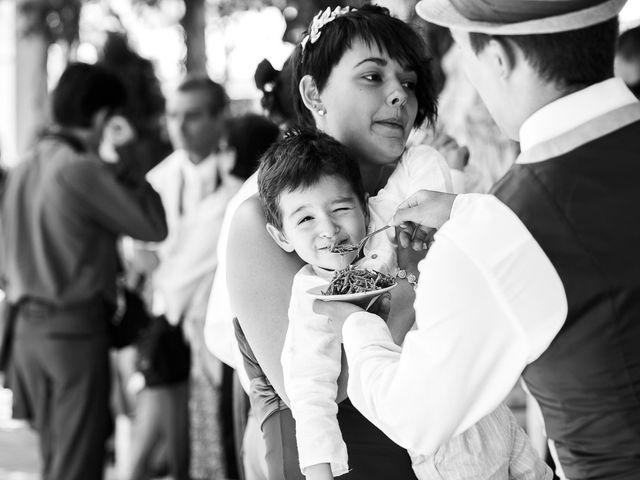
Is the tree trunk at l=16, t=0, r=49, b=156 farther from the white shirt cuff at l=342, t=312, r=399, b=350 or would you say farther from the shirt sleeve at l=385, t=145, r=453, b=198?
the white shirt cuff at l=342, t=312, r=399, b=350

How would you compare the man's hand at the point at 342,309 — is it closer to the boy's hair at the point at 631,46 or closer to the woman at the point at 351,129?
the woman at the point at 351,129

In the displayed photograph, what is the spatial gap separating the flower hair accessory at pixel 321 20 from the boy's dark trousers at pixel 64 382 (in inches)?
82.8

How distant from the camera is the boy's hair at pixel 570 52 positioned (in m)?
1.40

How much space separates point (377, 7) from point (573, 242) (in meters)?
0.92

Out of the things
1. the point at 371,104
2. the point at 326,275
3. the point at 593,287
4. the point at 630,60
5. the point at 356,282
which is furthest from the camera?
the point at 630,60

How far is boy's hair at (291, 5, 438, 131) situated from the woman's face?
17mm

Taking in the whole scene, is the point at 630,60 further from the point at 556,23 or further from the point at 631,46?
the point at 556,23

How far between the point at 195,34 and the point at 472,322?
4616 mm

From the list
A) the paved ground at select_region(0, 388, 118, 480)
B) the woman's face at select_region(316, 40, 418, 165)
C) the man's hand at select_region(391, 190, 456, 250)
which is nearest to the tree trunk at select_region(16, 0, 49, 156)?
the paved ground at select_region(0, 388, 118, 480)

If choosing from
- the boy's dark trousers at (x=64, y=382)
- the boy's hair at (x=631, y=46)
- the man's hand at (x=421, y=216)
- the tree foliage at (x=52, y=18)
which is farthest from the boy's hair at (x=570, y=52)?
the tree foliage at (x=52, y=18)

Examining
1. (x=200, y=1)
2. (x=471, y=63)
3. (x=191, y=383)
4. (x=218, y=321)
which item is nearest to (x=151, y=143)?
(x=200, y=1)

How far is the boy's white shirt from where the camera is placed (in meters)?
1.75

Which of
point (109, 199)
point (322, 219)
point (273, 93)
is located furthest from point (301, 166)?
point (109, 199)

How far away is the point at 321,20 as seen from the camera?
2055 mm
